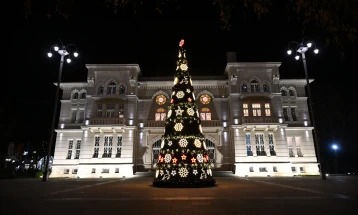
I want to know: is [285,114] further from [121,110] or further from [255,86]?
[121,110]

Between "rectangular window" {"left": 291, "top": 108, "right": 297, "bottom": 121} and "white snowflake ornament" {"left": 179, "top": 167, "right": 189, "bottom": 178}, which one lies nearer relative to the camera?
"white snowflake ornament" {"left": 179, "top": 167, "right": 189, "bottom": 178}

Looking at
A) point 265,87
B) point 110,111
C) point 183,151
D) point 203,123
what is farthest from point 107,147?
point 265,87

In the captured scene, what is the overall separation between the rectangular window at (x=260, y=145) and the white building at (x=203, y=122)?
5.0 inches

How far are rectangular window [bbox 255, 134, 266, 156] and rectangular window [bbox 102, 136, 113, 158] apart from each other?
67.3 feet

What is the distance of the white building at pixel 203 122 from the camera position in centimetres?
2939

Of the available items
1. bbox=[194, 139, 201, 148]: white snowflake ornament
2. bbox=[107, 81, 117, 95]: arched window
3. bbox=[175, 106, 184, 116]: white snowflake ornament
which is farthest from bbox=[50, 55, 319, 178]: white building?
bbox=[194, 139, 201, 148]: white snowflake ornament

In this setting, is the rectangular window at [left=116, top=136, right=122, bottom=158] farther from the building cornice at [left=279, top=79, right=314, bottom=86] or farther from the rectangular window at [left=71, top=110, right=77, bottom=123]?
the building cornice at [left=279, top=79, right=314, bottom=86]

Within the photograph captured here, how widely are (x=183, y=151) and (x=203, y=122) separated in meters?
17.3

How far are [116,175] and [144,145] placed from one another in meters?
5.41

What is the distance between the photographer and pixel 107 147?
100.0 feet

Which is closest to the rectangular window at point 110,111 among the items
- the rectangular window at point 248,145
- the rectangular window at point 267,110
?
the rectangular window at point 248,145

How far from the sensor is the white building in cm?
2939

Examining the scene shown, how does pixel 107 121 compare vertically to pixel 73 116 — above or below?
below

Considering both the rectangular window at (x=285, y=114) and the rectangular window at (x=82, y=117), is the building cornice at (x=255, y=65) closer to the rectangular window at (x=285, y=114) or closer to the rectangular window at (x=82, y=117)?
the rectangular window at (x=285, y=114)
